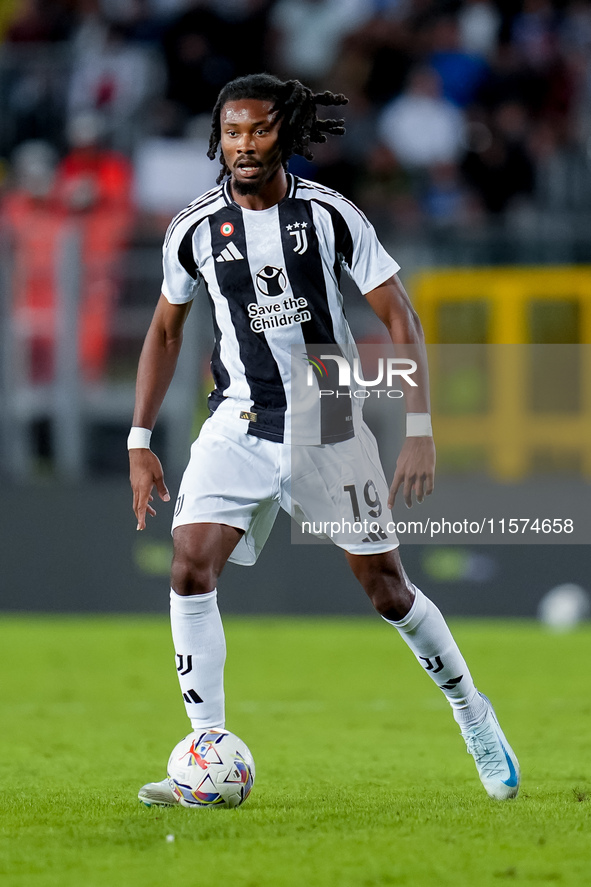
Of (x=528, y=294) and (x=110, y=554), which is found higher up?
(x=528, y=294)

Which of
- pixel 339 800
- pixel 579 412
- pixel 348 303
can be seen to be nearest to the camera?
pixel 339 800

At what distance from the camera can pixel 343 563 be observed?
30.9 ft

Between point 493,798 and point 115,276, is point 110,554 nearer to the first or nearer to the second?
point 115,276

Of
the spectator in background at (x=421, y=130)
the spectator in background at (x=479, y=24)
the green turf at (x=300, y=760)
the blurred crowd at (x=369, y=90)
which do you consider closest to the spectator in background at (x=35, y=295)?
the blurred crowd at (x=369, y=90)

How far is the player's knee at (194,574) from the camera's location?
406 centimetres

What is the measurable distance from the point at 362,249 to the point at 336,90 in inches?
302

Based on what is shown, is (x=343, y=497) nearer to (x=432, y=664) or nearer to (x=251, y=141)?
(x=432, y=664)

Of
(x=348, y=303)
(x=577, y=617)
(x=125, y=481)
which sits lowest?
(x=577, y=617)

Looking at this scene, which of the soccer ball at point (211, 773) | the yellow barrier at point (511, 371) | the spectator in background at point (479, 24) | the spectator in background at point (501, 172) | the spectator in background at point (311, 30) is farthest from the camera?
the spectator in background at point (311, 30)

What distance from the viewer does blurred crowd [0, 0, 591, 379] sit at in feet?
34.4

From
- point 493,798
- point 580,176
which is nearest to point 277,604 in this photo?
point 580,176

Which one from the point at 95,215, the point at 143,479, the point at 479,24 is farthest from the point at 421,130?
the point at 143,479

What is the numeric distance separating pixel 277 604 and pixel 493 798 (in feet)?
17.8

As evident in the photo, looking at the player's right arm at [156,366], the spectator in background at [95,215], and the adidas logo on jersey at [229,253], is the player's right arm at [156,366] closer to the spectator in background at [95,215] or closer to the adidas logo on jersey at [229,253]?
the adidas logo on jersey at [229,253]
